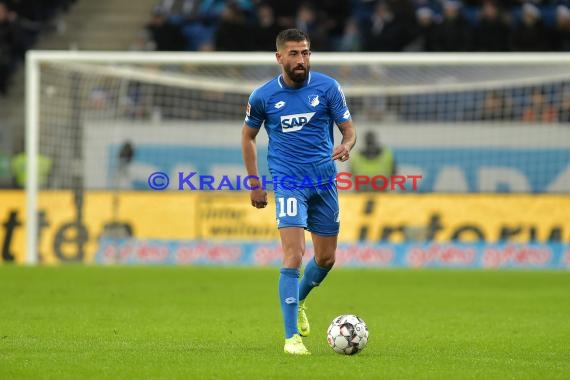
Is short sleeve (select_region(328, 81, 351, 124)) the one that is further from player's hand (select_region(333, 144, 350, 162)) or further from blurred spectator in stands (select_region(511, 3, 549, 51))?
blurred spectator in stands (select_region(511, 3, 549, 51))

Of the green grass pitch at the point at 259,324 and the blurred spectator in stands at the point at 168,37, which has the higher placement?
the blurred spectator in stands at the point at 168,37

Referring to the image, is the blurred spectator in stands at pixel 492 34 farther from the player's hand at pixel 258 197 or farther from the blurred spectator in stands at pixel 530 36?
the player's hand at pixel 258 197

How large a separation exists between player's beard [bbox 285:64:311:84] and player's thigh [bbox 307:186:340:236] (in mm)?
870

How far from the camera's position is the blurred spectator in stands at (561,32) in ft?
78.0

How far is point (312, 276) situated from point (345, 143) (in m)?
1.35

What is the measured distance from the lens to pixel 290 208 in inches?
353

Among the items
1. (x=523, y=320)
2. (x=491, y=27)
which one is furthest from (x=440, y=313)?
(x=491, y=27)

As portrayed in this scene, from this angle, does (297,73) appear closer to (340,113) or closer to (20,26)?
(340,113)

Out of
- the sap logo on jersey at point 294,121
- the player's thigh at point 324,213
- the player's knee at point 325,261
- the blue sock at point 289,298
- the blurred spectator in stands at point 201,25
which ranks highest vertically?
the blurred spectator in stands at point 201,25

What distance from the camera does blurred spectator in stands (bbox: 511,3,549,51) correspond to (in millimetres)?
23578

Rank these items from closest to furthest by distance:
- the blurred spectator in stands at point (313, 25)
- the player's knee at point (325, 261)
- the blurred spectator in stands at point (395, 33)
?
1. the player's knee at point (325, 261)
2. the blurred spectator in stands at point (395, 33)
3. the blurred spectator in stands at point (313, 25)

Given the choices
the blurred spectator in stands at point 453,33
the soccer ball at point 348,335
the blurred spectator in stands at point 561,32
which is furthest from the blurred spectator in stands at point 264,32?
the soccer ball at point 348,335

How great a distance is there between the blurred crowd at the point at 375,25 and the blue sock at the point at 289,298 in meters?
15.4

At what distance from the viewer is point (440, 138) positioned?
21.0 m
